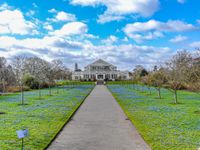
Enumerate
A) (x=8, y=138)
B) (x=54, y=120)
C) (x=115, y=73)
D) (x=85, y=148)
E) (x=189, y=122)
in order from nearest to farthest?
(x=85, y=148)
(x=8, y=138)
(x=189, y=122)
(x=54, y=120)
(x=115, y=73)

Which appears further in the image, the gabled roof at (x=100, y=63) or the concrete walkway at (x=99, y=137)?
the gabled roof at (x=100, y=63)

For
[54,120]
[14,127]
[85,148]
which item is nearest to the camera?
[85,148]

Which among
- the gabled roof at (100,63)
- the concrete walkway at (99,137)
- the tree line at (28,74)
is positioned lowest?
the concrete walkway at (99,137)

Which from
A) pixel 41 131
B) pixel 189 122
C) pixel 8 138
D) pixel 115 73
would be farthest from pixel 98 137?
pixel 115 73

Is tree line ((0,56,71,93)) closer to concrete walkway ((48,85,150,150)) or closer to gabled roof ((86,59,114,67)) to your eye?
concrete walkway ((48,85,150,150))

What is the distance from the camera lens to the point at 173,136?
30.8 ft

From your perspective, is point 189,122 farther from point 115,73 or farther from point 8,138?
point 115,73

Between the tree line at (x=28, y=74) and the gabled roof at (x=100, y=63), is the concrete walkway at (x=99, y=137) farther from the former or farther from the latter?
the gabled roof at (x=100, y=63)

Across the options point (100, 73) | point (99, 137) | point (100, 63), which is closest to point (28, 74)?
point (99, 137)

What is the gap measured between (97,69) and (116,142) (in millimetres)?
130269

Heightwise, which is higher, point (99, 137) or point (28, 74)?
point (28, 74)

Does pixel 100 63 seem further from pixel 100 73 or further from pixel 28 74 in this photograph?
pixel 28 74

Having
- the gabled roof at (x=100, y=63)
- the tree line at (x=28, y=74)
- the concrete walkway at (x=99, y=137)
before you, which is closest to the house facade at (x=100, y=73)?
the gabled roof at (x=100, y=63)

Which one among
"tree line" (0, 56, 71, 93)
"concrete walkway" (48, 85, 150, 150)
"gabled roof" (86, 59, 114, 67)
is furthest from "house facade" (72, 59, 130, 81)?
"concrete walkway" (48, 85, 150, 150)
